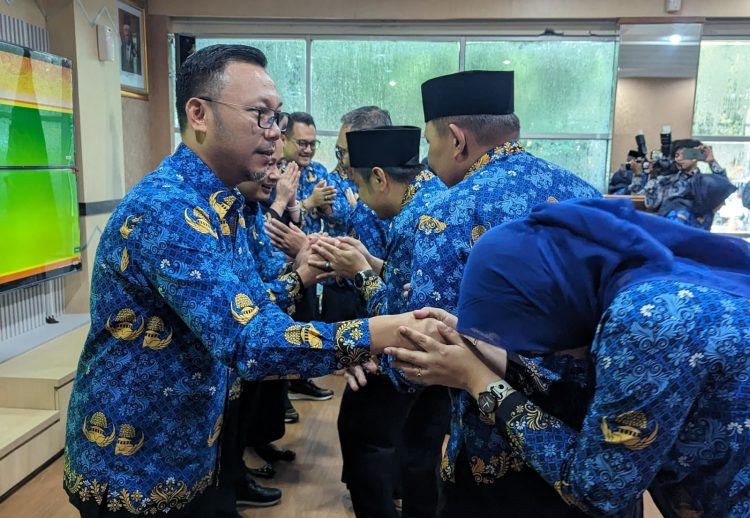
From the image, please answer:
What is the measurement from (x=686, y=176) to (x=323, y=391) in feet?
10.1

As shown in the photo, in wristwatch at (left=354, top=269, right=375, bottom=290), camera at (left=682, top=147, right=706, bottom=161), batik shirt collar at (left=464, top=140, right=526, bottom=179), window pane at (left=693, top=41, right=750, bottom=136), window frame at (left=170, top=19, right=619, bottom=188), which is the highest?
window frame at (left=170, top=19, right=619, bottom=188)

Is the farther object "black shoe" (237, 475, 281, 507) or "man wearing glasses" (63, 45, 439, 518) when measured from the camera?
"black shoe" (237, 475, 281, 507)

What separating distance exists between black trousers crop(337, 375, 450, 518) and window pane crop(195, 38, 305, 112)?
13.7 ft

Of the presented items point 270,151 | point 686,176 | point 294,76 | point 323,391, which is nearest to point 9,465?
point 323,391

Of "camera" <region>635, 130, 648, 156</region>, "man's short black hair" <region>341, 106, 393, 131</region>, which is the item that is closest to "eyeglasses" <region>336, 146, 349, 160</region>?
"man's short black hair" <region>341, 106, 393, 131</region>

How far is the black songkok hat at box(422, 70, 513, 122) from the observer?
5.02 ft

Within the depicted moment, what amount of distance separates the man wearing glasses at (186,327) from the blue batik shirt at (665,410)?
14.1 inches

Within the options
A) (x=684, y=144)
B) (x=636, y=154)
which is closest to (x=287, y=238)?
(x=684, y=144)

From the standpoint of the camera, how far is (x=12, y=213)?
315cm

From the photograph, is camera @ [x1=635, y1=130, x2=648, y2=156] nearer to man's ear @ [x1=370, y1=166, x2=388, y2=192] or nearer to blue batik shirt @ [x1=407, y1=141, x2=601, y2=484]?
man's ear @ [x1=370, y1=166, x2=388, y2=192]

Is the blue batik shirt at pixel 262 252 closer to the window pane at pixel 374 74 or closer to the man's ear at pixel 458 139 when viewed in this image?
the man's ear at pixel 458 139

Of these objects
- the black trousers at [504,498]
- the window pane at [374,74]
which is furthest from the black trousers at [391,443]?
the window pane at [374,74]

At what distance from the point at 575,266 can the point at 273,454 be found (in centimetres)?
248

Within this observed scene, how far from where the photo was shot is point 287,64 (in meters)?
5.70
